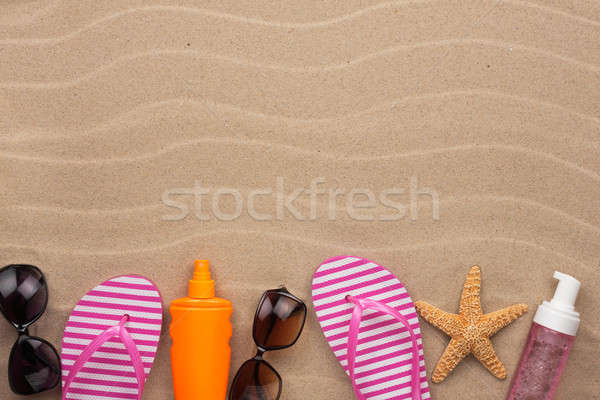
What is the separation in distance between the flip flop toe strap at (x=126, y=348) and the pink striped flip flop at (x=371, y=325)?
0.34 meters

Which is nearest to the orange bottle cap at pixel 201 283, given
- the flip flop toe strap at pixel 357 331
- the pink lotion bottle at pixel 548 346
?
the flip flop toe strap at pixel 357 331

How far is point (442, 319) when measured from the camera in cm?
94

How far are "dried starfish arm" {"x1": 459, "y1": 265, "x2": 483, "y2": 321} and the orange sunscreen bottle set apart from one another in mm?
A: 452

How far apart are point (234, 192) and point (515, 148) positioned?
0.56 m

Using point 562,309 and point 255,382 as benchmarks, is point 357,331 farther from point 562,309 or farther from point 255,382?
point 562,309

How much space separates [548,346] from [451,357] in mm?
183

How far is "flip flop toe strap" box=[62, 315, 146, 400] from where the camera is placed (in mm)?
888

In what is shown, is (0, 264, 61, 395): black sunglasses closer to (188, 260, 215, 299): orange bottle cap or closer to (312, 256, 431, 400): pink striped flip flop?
(188, 260, 215, 299): orange bottle cap

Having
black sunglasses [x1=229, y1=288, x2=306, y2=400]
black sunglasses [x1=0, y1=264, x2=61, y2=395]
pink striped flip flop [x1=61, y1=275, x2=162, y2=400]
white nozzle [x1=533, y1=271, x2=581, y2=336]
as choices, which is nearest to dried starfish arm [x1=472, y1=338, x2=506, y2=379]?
white nozzle [x1=533, y1=271, x2=581, y2=336]

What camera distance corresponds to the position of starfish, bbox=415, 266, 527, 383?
93 cm

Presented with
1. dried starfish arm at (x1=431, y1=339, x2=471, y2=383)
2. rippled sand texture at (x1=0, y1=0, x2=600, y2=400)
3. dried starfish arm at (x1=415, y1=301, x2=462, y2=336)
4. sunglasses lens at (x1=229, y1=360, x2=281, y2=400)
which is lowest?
sunglasses lens at (x1=229, y1=360, x2=281, y2=400)

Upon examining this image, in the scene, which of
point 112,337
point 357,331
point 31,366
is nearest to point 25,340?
point 31,366

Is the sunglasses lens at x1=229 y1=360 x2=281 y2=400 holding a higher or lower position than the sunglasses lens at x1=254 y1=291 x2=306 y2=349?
lower

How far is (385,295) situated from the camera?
3.13ft
